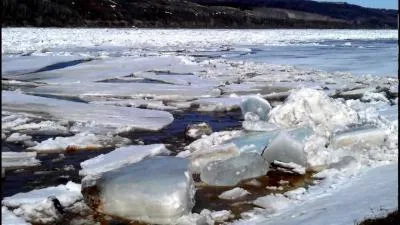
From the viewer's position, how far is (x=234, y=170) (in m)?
4.96

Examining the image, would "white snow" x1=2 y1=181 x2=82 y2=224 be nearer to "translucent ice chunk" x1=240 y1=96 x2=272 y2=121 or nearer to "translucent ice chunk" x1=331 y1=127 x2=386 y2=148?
"translucent ice chunk" x1=331 y1=127 x2=386 y2=148

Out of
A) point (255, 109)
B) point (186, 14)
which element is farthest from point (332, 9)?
point (255, 109)

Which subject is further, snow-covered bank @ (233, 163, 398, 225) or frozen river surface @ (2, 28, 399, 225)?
frozen river surface @ (2, 28, 399, 225)

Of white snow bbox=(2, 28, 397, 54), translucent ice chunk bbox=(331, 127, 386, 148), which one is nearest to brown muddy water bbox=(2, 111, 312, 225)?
translucent ice chunk bbox=(331, 127, 386, 148)

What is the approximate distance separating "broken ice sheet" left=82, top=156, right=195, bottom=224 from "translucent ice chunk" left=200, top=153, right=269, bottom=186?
22.8 inches

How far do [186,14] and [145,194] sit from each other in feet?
285

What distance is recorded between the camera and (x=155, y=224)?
3.92 metres

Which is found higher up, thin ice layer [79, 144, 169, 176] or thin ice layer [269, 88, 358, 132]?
thin ice layer [269, 88, 358, 132]

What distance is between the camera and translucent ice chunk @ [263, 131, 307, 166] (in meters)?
5.36

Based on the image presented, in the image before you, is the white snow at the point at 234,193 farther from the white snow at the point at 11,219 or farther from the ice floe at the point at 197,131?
the ice floe at the point at 197,131

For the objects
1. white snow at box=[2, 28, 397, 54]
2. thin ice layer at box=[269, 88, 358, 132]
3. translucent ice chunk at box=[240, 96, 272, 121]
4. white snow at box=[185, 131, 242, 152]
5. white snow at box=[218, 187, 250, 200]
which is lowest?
white snow at box=[2, 28, 397, 54]

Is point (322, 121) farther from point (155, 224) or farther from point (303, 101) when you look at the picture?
point (155, 224)

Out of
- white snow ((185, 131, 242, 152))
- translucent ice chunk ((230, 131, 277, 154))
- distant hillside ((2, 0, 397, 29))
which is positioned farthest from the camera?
distant hillside ((2, 0, 397, 29))

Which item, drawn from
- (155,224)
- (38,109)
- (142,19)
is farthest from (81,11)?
(155,224)
